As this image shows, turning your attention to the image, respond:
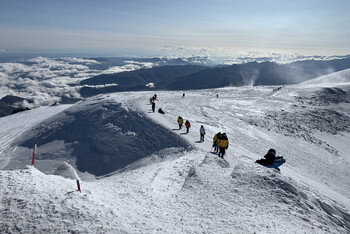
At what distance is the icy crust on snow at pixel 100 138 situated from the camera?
24.2m

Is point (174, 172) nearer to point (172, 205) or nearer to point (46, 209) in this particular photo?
point (172, 205)

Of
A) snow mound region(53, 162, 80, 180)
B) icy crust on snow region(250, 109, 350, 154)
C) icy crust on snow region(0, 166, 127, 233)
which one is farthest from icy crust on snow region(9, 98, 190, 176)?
icy crust on snow region(250, 109, 350, 154)

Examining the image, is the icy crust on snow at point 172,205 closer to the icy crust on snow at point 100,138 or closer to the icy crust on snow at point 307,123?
the icy crust on snow at point 100,138

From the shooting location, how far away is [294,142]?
3556 centimetres

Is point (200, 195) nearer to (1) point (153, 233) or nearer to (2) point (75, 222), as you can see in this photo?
(1) point (153, 233)

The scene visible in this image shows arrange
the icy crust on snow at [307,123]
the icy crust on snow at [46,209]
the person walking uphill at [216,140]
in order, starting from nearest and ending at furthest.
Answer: the icy crust on snow at [46,209] < the person walking uphill at [216,140] < the icy crust on snow at [307,123]

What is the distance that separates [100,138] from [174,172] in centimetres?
1577

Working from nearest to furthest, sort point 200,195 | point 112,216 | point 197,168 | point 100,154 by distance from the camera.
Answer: point 112,216 → point 200,195 → point 197,168 → point 100,154

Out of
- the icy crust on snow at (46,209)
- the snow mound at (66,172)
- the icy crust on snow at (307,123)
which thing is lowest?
the icy crust on snow at (307,123)

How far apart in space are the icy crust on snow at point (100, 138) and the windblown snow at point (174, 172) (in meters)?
0.16

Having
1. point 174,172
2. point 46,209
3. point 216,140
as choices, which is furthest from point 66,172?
point 216,140

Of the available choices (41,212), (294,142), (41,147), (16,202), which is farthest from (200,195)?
(294,142)

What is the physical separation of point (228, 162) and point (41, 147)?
82.5ft

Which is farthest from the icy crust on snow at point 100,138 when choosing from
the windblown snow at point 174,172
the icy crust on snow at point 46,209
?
the icy crust on snow at point 46,209
